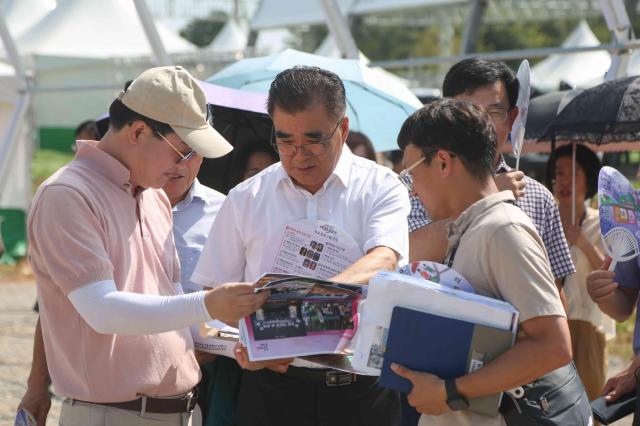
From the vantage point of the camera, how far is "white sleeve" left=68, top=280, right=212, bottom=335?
9.46 feet

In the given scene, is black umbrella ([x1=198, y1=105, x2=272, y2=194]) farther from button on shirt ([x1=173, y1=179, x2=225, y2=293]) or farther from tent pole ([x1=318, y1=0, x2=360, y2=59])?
tent pole ([x1=318, y1=0, x2=360, y2=59])

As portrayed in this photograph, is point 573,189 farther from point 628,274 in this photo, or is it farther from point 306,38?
point 306,38

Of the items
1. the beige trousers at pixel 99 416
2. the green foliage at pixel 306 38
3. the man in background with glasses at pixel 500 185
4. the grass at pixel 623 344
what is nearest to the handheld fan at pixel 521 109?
the man in background with glasses at pixel 500 185

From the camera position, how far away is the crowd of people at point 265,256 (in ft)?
9.04

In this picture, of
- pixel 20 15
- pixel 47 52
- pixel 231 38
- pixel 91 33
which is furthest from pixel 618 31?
pixel 231 38

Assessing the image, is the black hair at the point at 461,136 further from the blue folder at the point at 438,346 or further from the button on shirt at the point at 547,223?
the button on shirt at the point at 547,223

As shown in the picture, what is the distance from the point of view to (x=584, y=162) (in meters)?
6.45

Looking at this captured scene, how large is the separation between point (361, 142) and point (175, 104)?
2.85m

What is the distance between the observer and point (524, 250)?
8.86 feet

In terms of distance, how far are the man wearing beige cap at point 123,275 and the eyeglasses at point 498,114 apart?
4.24 feet

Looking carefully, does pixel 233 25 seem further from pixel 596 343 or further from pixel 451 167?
pixel 451 167

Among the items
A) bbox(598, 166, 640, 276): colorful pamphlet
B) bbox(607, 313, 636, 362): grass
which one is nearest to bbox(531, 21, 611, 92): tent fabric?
bbox(607, 313, 636, 362): grass

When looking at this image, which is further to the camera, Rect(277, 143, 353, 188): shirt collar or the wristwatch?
Rect(277, 143, 353, 188): shirt collar

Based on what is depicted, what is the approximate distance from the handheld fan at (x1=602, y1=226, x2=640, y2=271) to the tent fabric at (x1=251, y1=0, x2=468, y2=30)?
7.01 meters
